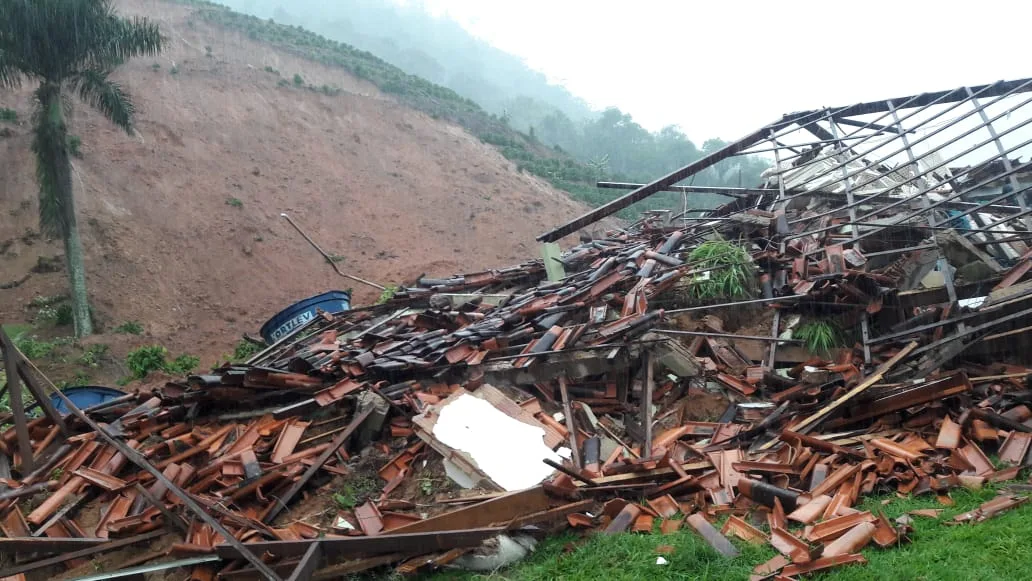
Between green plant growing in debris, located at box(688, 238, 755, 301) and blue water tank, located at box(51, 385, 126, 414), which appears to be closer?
green plant growing in debris, located at box(688, 238, 755, 301)

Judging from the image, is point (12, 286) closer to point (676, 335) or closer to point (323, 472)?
point (323, 472)

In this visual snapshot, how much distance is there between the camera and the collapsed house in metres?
4.39

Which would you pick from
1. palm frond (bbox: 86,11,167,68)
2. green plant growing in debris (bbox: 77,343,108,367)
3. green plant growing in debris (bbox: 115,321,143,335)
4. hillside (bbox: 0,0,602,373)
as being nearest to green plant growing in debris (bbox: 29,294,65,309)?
hillside (bbox: 0,0,602,373)

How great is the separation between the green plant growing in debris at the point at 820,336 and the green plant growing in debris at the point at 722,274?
2.74 feet

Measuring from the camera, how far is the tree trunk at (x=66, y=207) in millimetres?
16203

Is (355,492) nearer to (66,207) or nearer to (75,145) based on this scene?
(66,207)

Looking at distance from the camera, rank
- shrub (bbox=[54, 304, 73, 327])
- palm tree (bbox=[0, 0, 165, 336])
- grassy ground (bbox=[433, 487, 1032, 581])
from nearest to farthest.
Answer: grassy ground (bbox=[433, 487, 1032, 581]) → palm tree (bbox=[0, 0, 165, 336]) → shrub (bbox=[54, 304, 73, 327])

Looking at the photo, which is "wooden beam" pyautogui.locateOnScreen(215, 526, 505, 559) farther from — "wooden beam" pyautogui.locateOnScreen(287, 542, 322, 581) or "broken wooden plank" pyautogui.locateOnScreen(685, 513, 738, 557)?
"broken wooden plank" pyautogui.locateOnScreen(685, 513, 738, 557)

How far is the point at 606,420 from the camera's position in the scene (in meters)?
5.97

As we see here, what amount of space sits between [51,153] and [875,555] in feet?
62.4

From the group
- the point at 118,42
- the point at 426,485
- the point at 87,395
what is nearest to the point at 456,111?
the point at 118,42

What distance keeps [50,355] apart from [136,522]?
12421 mm

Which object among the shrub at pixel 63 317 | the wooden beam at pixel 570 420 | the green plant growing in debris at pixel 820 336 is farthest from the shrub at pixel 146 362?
the green plant growing in debris at pixel 820 336

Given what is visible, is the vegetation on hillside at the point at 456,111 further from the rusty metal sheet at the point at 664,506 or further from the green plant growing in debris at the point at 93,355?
the rusty metal sheet at the point at 664,506
